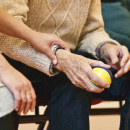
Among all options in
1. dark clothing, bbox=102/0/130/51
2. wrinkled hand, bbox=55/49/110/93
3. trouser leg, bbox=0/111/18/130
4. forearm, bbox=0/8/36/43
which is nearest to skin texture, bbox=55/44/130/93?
wrinkled hand, bbox=55/49/110/93

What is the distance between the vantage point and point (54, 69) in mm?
883

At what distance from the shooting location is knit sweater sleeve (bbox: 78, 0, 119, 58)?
1.10 metres

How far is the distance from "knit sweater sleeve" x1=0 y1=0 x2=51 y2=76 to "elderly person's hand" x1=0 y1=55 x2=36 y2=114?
17 cm

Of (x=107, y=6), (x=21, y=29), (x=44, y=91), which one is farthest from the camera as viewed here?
(x=107, y=6)

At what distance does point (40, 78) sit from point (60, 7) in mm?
281

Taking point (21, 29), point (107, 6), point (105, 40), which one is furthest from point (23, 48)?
point (107, 6)

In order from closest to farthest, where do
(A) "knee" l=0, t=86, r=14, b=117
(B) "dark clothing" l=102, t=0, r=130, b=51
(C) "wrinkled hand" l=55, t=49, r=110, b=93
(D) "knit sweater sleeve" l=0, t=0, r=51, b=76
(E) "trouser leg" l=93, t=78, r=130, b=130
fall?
(A) "knee" l=0, t=86, r=14, b=117, (C) "wrinkled hand" l=55, t=49, r=110, b=93, (D) "knit sweater sleeve" l=0, t=0, r=51, b=76, (E) "trouser leg" l=93, t=78, r=130, b=130, (B) "dark clothing" l=102, t=0, r=130, b=51

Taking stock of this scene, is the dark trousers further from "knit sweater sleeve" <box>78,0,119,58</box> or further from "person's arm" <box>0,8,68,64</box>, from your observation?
"knit sweater sleeve" <box>78,0,119,58</box>

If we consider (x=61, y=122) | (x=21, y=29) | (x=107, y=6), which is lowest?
(x=61, y=122)

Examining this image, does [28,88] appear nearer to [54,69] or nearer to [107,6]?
[54,69]

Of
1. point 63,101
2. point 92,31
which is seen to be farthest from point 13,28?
point 92,31

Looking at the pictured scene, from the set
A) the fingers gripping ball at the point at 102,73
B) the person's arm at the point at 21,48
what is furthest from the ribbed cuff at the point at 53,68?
the fingers gripping ball at the point at 102,73

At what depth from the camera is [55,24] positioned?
3.31 ft

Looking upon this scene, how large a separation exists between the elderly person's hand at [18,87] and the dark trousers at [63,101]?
174 mm
